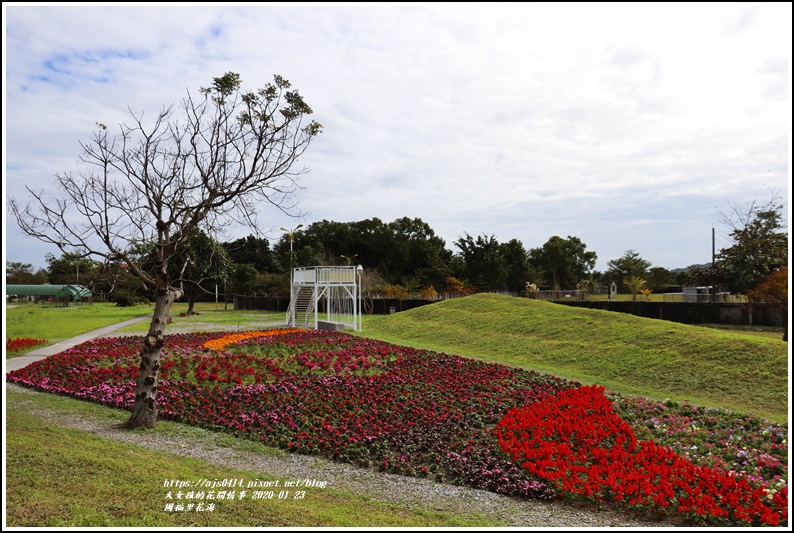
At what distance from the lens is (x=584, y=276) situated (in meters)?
52.4

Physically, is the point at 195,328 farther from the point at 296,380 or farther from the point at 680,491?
the point at 680,491

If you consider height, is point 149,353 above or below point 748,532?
above

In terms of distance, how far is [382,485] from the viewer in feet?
20.1

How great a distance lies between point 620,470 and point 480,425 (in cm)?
247

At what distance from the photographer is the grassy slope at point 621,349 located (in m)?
10.9

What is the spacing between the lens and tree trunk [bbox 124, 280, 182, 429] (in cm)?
791

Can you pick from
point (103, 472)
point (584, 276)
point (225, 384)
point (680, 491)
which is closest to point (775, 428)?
point (680, 491)

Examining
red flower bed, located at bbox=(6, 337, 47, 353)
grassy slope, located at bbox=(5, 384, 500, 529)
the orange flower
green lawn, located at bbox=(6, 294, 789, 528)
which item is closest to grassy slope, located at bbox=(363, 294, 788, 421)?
green lawn, located at bbox=(6, 294, 789, 528)

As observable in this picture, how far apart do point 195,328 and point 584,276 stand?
127ft

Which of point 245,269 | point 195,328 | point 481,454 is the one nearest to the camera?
point 481,454

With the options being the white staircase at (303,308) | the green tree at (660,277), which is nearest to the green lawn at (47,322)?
the white staircase at (303,308)

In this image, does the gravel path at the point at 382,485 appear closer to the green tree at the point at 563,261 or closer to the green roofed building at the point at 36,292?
the green roofed building at the point at 36,292

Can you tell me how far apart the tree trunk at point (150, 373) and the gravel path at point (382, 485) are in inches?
9.2

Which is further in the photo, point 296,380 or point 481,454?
point 296,380
